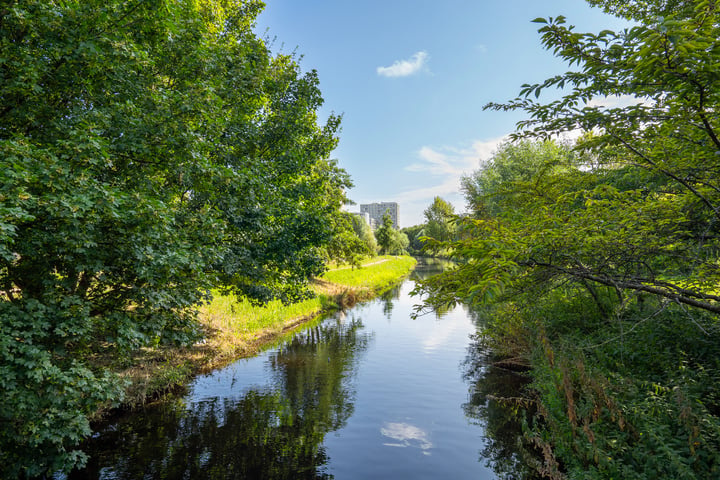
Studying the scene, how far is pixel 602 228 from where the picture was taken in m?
5.45

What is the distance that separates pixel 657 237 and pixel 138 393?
45.9 ft

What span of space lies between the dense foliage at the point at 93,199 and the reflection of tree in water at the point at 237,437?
3.79ft

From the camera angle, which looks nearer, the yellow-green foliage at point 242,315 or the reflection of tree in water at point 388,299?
the yellow-green foliage at point 242,315

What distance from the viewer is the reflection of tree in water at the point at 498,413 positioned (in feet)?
28.6

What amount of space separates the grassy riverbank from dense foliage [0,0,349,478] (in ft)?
11.0

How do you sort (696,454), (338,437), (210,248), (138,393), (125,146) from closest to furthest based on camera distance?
1. (696,454)
2. (125,146)
3. (210,248)
4. (338,437)
5. (138,393)

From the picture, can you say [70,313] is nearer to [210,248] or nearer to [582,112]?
[210,248]

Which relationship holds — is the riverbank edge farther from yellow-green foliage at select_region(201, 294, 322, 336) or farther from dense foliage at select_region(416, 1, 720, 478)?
dense foliage at select_region(416, 1, 720, 478)

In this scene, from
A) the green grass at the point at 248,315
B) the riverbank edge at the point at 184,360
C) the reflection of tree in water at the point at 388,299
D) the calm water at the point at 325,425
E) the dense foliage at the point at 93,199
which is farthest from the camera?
the reflection of tree in water at the point at 388,299

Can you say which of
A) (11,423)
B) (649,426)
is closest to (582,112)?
(649,426)

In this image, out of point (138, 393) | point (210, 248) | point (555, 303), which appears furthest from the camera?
point (555, 303)

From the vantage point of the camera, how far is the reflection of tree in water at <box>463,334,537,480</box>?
28.6ft

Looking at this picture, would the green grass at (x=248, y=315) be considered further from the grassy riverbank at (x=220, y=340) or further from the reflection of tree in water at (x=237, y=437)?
the reflection of tree in water at (x=237, y=437)

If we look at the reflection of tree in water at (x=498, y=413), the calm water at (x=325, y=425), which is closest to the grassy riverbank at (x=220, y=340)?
the calm water at (x=325, y=425)
